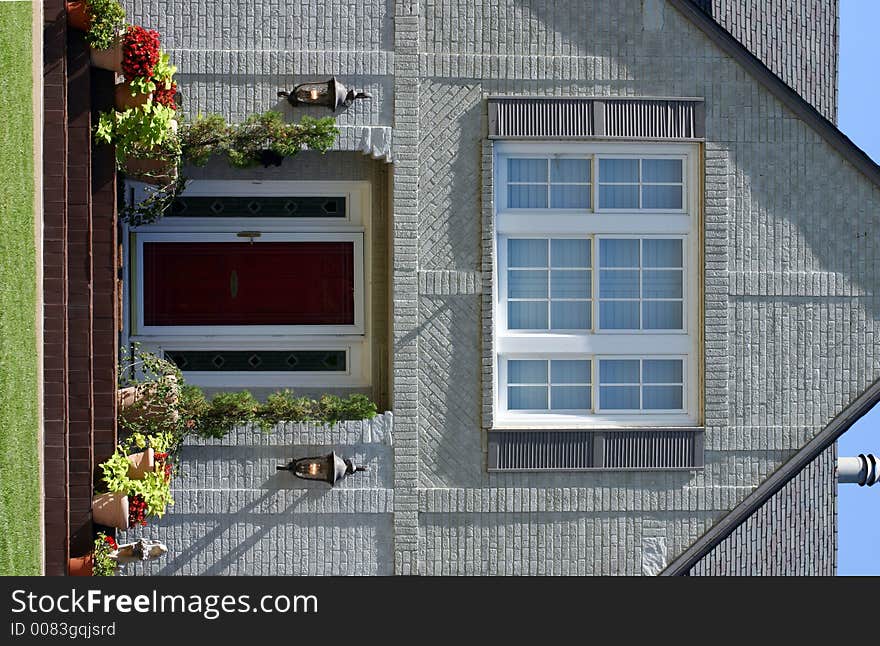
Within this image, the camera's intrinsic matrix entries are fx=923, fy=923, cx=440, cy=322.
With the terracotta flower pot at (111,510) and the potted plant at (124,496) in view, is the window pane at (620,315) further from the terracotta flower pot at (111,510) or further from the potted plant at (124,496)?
the terracotta flower pot at (111,510)

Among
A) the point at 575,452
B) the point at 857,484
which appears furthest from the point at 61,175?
the point at 857,484

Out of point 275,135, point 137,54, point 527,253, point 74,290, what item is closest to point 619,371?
point 527,253

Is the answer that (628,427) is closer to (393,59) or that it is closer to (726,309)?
(726,309)

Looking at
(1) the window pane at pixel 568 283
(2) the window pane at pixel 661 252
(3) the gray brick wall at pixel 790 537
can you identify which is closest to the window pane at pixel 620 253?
(2) the window pane at pixel 661 252

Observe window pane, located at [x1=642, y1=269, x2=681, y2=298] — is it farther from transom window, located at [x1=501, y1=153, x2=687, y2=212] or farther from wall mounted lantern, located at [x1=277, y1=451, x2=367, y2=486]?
wall mounted lantern, located at [x1=277, y1=451, x2=367, y2=486]

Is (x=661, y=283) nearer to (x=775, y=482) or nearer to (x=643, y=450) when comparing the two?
(x=643, y=450)

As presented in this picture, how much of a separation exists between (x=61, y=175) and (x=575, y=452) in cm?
879

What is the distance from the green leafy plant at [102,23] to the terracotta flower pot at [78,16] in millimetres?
43

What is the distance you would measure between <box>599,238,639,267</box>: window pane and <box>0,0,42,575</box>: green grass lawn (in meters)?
8.72

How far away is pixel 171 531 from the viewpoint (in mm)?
14719

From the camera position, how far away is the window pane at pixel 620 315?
15.3m
